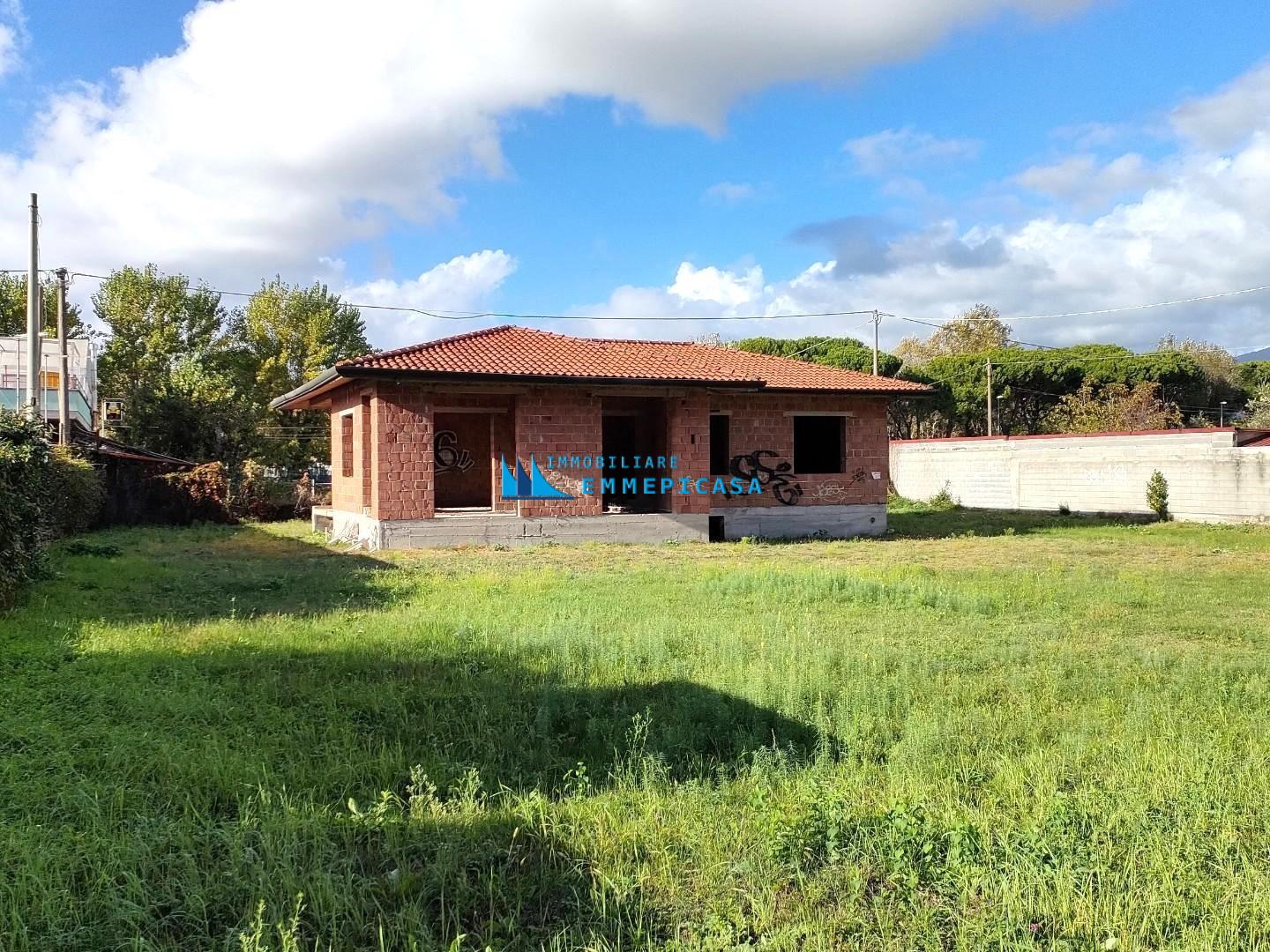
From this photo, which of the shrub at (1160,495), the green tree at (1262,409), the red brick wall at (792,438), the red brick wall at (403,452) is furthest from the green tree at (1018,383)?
the red brick wall at (403,452)

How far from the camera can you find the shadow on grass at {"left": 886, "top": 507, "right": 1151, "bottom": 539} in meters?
20.0

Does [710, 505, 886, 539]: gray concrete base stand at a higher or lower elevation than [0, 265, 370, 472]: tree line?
lower

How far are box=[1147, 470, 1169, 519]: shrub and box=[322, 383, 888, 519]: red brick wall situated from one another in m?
7.35

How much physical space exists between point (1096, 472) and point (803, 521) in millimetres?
9690

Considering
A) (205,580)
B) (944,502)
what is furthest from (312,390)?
(944,502)

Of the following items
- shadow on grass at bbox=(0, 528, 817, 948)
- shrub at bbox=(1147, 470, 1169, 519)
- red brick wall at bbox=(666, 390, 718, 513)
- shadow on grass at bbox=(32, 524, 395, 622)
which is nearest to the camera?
shadow on grass at bbox=(0, 528, 817, 948)

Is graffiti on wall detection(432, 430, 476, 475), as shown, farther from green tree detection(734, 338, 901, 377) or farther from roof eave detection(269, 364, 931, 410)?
green tree detection(734, 338, 901, 377)

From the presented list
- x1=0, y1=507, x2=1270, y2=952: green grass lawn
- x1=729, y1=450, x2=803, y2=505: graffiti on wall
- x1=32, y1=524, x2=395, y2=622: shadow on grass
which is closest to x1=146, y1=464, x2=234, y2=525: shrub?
x1=32, y1=524, x2=395, y2=622: shadow on grass

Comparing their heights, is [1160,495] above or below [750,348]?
below

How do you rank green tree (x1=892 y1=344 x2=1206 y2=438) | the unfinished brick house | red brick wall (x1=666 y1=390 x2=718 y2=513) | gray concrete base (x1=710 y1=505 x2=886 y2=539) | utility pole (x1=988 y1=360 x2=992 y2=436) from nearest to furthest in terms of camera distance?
the unfinished brick house < red brick wall (x1=666 y1=390 x2=718 y2=513) < gray concrete base (x1=710 y1=505 x2=886 y2=539) < utility pole (x1=988 y1=360 x2=992 y2=436) < green tree (x1=892 y1=344 x2=1206 y2=438)

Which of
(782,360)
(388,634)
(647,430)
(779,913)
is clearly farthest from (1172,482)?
(779,913)

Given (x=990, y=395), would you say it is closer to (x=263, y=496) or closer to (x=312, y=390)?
(x=312, y=390)

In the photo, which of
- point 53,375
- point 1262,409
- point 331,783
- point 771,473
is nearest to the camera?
point 331,783

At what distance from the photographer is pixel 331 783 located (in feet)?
14.0
